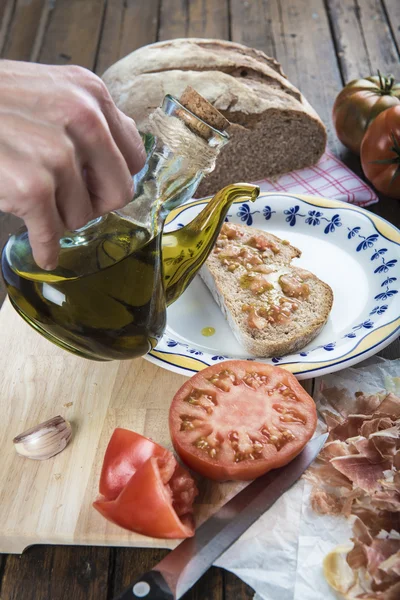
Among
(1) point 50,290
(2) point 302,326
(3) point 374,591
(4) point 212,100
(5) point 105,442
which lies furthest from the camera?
(4) point 212,100

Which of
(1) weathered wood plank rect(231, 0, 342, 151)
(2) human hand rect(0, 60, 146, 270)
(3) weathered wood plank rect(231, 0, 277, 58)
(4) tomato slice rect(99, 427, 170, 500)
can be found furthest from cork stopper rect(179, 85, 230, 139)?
(3) weathered wood plank rect(231, 0, 277, 58)

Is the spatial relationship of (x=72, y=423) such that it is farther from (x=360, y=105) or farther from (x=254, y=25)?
(x=254, y=25)

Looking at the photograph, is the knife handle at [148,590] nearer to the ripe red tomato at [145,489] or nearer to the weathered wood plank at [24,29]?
the ripe red tomato at [145,489]

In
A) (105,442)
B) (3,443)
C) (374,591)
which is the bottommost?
(3,443)

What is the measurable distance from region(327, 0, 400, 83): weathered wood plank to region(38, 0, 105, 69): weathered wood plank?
4.27 feet

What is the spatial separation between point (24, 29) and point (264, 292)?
275 centimetres

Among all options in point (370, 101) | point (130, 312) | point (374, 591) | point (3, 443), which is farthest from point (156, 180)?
point (370, 101)

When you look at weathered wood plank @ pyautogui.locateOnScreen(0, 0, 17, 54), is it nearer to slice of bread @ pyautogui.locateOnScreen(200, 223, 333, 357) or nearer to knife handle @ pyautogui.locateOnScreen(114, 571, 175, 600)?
slice of bread @ pyautogui.locateOnScreen(200, 223, 333, 357)

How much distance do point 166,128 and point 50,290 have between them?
0.41 meters

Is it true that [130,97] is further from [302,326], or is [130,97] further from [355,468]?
[355,468]

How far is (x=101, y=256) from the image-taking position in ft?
4.69

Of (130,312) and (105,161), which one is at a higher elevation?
(105,161)

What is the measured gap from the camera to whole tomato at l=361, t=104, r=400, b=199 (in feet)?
8.07

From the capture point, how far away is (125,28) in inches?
151
